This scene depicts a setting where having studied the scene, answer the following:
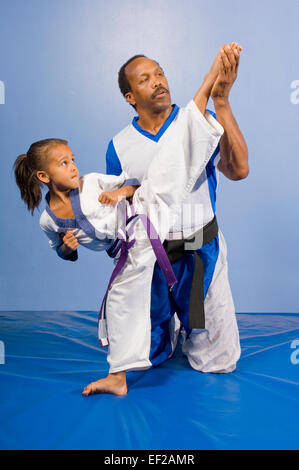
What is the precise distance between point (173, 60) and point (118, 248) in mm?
1867

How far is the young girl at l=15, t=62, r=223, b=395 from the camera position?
1.44 m

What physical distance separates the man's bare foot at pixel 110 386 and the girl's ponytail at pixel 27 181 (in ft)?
2.18

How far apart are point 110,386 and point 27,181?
755 mm

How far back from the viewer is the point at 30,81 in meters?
3.05

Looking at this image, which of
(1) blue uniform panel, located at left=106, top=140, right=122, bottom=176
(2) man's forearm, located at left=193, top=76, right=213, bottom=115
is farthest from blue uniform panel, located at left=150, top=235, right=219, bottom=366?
(2) man's forearm, located at left=193, top=76, right=213, bottom=115

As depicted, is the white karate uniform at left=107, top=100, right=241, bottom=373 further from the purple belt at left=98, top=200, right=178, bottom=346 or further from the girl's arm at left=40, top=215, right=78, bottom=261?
the girl's arm at left=40, top=215, right=78, bottom=261

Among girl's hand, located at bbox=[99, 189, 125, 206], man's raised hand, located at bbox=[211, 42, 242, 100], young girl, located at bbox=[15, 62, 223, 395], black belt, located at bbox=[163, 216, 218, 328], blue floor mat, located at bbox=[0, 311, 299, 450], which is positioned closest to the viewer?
blue floor mat, located at bbox=[0, 311, 299, 450]

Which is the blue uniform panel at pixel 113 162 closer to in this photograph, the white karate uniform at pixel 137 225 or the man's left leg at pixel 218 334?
the white karate uniform at pixel 137 225

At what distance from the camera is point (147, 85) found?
178cm

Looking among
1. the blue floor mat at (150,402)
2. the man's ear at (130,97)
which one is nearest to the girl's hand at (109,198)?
the man's ear at (130,97)

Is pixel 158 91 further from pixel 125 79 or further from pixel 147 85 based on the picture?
pixel 125 79

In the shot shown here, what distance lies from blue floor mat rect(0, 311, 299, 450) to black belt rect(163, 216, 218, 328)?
0.24 meters

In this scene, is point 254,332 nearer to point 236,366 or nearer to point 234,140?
point 236,366
